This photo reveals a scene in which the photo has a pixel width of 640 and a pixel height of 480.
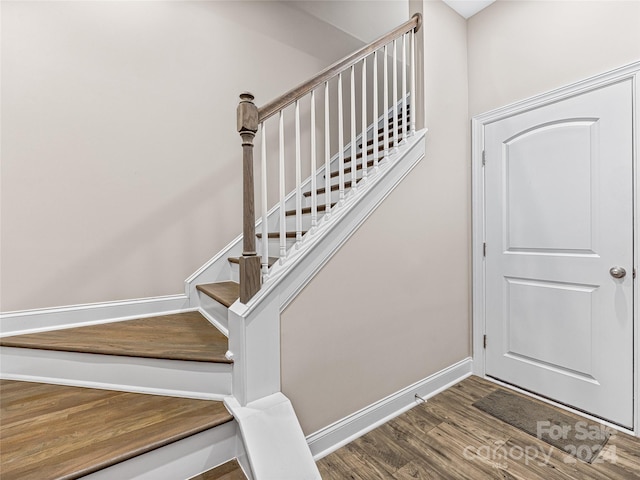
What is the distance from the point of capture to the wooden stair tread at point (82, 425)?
3.40 ft

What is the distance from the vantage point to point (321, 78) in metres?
1.56

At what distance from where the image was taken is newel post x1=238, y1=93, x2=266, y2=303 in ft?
4.37

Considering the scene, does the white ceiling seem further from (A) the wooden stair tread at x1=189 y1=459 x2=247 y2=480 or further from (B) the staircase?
(A) the wooden stair tread at x1=189 y1=459 x2=247 y2=480

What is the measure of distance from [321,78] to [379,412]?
1.89 metres

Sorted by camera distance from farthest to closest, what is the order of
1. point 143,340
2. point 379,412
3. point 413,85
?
point 413,85 < point 379,412 < point 143,340

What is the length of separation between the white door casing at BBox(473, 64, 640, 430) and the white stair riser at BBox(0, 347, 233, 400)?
194cm

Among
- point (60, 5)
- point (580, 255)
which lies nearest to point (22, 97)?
point (60, 5)

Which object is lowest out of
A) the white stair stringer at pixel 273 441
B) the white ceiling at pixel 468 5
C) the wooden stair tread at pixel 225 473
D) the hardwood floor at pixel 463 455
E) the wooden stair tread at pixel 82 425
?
the hardwood floor at pixel 463 455

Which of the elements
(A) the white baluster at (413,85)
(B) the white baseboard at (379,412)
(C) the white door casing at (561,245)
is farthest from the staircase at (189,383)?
(C) the white door casing at (561,245)

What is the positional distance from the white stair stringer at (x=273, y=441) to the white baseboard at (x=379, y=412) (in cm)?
32

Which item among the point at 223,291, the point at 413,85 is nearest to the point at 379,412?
the point at 223,291

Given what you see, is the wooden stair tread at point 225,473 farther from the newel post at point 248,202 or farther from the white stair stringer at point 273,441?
the newel post at point 248,202

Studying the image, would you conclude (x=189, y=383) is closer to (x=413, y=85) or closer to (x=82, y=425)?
(x=82, y=425)

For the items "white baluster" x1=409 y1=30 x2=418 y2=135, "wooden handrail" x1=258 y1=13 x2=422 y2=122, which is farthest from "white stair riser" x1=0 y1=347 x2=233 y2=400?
"white baluster" x1=409 y1=30 x2=418 y2=135
